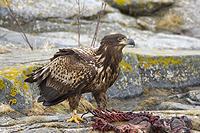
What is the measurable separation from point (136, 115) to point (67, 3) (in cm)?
1084

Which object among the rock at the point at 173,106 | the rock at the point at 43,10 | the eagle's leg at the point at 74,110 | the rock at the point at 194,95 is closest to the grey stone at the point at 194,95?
the rock at the point at 194,95

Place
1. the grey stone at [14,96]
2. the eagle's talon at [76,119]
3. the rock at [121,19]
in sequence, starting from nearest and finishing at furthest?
the eagle's talon at [76,119] → the grey stone at [14,96] → the rock at [121,19]

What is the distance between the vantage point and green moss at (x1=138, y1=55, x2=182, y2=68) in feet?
38.1

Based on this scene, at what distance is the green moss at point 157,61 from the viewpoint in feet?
38.1

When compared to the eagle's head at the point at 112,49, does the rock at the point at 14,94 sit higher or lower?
lower

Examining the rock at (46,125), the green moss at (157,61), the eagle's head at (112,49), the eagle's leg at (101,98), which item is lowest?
the green moss at (157,61)

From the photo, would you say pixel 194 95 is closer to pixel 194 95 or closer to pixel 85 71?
pixel 194 95

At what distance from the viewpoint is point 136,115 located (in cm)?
646

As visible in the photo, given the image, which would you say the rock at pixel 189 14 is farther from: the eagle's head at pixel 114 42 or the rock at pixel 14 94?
the eagle's head at pixel 114 42

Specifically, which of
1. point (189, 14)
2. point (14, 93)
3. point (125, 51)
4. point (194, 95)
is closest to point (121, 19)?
point (189, 14)

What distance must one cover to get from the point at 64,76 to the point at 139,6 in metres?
11.7

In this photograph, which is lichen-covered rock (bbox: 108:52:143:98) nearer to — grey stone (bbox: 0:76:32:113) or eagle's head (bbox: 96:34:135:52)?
grey stone (bbox: 0:76:32:113)

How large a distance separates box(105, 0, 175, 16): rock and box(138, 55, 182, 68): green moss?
6.58 metres

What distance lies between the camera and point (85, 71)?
22.1 feet
